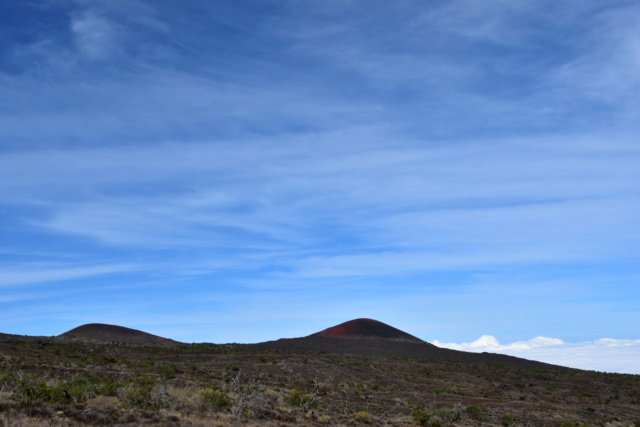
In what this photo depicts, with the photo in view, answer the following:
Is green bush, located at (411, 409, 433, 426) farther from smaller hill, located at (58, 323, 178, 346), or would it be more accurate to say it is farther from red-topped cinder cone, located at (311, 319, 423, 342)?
red-topped cinder cone, located at (311, 319, 423, 342)

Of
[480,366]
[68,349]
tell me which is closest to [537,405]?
[480,366]

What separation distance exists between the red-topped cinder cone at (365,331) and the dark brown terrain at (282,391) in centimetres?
2633

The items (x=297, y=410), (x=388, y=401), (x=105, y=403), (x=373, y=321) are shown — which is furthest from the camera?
(x=373, y=321)

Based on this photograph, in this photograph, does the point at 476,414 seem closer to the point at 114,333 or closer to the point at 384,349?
the point at 384,349

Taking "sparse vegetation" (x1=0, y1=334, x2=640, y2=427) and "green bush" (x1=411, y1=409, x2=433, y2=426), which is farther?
"green bush" (x1=411, y1=409, x2=433, y2=426)

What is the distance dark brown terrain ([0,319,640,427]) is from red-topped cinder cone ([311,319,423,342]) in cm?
2633

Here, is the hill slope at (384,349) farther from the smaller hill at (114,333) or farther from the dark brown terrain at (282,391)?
the smaller hill at (114,333)

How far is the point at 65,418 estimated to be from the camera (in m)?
18.5

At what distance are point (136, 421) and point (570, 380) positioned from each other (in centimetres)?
5869

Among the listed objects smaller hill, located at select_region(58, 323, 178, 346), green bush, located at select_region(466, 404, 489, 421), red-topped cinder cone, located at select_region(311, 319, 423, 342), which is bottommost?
green bush, located at select_region(466, 404, 489, 421)

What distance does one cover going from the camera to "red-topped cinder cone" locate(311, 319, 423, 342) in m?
109

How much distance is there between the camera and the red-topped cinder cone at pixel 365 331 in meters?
109

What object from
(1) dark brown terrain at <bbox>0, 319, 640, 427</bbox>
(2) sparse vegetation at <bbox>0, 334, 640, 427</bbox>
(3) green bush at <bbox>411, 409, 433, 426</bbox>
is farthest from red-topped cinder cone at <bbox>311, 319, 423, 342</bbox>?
(3) green bush at <bbox>411, 409, 433, 426</bbox>

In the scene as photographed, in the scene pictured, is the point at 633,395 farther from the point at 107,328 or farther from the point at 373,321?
the point at 107,328
